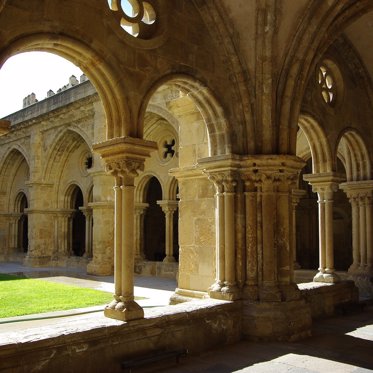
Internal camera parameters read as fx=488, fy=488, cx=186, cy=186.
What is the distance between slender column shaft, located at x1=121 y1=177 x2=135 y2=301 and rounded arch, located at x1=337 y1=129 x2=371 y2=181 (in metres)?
5.31

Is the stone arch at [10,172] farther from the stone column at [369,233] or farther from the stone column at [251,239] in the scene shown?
the stone column at [251,239]

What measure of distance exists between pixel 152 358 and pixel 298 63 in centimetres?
411

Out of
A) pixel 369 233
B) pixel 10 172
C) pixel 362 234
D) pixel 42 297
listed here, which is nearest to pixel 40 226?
pixel 10 172

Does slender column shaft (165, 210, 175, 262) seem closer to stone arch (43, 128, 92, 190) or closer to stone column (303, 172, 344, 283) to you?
stone arch (43, 128, 92, 190)

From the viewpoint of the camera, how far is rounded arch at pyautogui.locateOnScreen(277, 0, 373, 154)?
6.36 metres

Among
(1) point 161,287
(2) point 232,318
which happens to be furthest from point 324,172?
(1) point 161,287

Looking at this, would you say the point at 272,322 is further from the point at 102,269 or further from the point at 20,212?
the point at 20,212

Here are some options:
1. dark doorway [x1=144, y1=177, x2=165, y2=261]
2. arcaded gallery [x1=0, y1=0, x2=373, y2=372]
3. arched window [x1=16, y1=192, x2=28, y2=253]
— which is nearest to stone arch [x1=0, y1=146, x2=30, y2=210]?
arched window [x1=16, y1=192, x2=28, y2=253]

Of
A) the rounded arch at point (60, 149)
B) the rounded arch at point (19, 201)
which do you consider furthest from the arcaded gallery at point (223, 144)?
the rounded arch at point (19, 201)

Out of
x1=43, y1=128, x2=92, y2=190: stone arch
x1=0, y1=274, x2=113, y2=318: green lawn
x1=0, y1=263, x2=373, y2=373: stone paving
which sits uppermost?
x1=43, y1=128, x2=92, y2=190: stone arch

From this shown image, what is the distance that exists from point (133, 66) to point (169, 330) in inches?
113

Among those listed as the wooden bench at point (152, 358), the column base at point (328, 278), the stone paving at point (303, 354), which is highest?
the column base at point (328, 278)

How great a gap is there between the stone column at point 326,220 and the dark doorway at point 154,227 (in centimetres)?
1158

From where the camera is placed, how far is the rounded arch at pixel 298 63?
636 cm
